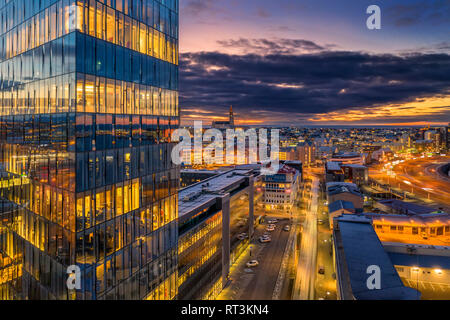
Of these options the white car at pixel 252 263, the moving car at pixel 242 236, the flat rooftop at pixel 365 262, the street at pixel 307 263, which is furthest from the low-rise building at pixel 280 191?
the white car at pixel 252 263

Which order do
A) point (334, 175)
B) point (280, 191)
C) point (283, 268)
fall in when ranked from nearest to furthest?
point (283, 268) → point (280, 191) → point (334, 175)

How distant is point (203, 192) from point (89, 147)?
37662 mm

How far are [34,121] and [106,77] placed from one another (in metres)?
7.05

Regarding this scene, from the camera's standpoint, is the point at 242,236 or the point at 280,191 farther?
the point at 280,191

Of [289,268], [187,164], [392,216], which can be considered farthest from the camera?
[187,164]

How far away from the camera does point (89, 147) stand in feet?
62.2

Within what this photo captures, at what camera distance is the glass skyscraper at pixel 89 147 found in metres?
18.8

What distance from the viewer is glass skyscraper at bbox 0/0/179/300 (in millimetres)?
18750

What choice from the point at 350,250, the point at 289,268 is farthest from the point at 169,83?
the point at 289,268

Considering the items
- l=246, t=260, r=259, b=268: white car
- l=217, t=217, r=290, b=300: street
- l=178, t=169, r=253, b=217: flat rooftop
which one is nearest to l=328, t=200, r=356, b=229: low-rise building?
l=217, t=217, r=290, b=300: street

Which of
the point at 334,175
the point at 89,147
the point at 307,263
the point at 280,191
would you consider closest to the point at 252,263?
the point at 307,263

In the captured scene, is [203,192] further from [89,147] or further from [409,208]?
[409,208]

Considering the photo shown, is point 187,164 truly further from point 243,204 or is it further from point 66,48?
point 66,48

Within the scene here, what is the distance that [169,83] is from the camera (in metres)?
26.7
